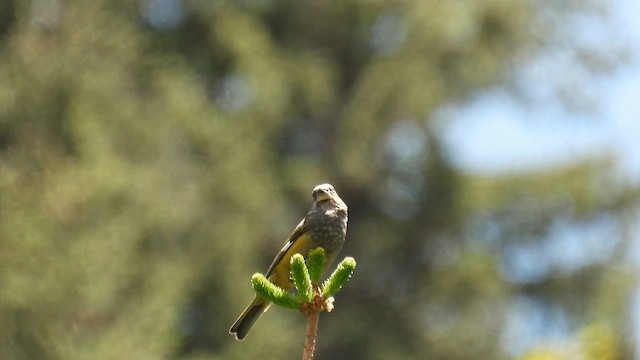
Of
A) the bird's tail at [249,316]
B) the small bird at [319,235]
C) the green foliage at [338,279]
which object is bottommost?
the green foliage at [338,279]

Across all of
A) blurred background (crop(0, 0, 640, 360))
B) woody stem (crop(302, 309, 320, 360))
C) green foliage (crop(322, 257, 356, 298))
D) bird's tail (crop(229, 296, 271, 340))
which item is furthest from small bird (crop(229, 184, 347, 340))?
blurred background (crop(0, 0, 640, 360))

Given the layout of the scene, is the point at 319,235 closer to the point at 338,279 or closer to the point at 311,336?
the point at 338,279

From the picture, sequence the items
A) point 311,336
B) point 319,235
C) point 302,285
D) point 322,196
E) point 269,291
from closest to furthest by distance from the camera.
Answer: point 311,336, point 302,285, point 269,291, point 319,235, point 322,196

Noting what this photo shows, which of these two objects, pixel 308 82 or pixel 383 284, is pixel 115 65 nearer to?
pixel 308 82

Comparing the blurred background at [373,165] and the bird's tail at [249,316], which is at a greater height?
the blurred background at [373,165]

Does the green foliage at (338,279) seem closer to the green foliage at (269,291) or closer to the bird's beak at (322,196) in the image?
the green foliage at (269,291)

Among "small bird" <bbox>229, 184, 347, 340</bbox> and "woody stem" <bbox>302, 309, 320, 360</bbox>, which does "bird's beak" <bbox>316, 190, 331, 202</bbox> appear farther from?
"woody stem" <bbox>302, 309, 320, 360</bbox>

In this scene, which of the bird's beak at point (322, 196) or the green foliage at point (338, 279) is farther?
the bird's beak at point (322, 196)

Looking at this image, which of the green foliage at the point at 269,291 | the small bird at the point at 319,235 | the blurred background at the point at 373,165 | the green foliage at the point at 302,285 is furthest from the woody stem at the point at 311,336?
the blurred background at the point at 373,165

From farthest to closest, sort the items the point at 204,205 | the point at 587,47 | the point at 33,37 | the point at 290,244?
the point at 587,47
the point at 204,205
the point at 33,37
the point at 290,244

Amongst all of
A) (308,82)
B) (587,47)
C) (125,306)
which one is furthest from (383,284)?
(125,306)

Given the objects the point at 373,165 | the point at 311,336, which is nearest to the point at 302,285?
the point at 311,336
